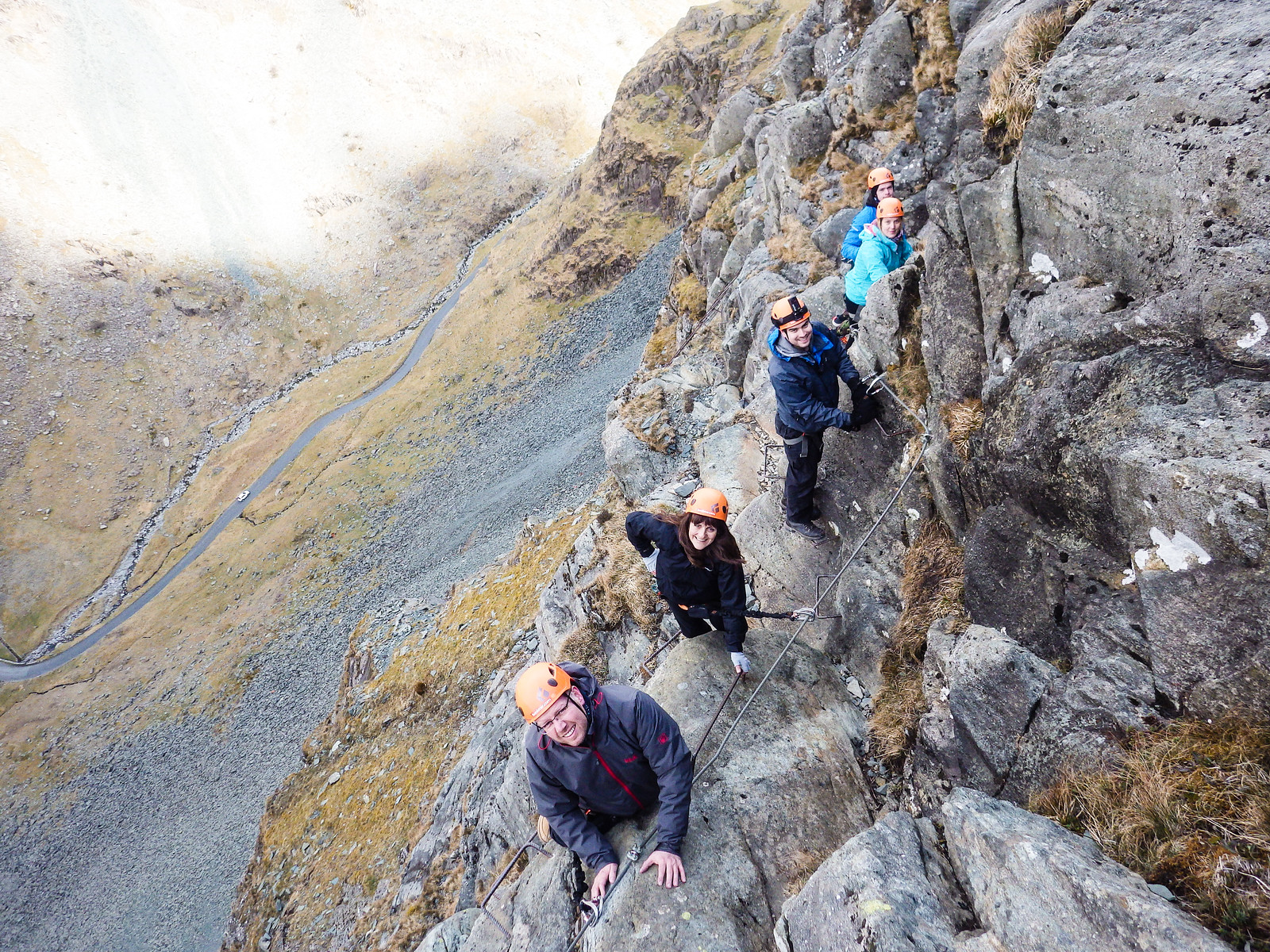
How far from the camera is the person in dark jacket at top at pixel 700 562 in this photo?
766cm

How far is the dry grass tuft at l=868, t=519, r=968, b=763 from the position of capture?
25.3 ft

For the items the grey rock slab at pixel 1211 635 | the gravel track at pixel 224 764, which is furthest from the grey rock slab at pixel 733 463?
the gravel track at pixel 224 764

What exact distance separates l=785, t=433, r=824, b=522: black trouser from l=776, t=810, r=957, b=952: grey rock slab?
18.1 feet

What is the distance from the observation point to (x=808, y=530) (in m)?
10.5

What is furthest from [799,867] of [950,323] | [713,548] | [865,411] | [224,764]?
[224,764]

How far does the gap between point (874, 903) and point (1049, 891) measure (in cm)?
128

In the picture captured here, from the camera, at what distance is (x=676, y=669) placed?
9062 millimetres

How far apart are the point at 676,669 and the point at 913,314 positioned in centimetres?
681

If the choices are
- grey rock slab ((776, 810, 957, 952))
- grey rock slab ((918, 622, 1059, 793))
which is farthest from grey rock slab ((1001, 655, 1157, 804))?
grey rock slab ((776, 810, 957, 952))

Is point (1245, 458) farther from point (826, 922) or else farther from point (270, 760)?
point (270, 760)

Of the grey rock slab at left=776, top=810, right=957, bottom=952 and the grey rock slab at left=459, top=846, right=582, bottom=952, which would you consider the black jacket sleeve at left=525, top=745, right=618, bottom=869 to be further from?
the grey rock slab at left=776, top=810, right=957, bottom=952

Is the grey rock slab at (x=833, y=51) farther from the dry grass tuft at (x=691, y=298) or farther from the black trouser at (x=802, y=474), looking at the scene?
the black trouser at (x=802, y=474)

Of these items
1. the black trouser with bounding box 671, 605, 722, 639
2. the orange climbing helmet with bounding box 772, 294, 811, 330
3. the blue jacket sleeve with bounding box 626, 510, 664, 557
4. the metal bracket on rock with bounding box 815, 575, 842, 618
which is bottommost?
the metal bracket on rock with bounding box 815, 575, 842, 618

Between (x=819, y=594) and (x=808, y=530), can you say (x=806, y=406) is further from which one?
(x=819, y=594)
